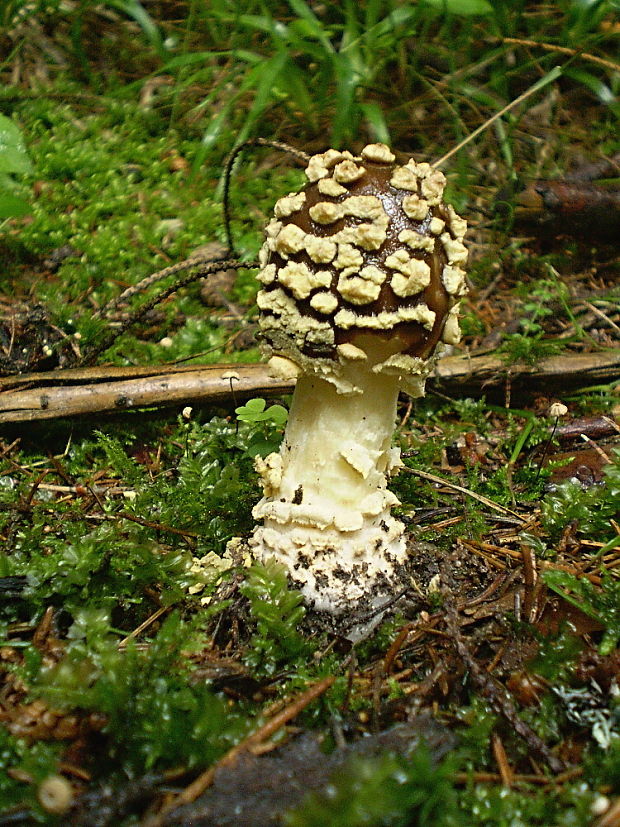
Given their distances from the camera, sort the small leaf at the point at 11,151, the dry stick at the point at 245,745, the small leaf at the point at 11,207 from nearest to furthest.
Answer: the dry stick at the point at 245,745
the small leaf at the point at 11,207
the small leaf at the point at 11,151

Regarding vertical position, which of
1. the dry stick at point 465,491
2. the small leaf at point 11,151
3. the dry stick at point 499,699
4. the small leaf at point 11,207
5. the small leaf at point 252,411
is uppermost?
the small leaf at point 11,151

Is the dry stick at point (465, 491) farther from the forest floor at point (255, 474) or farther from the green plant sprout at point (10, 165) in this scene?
the green plant sprout at point (10, 165)

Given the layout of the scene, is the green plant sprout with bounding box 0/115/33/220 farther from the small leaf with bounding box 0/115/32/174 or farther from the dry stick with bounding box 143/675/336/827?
the dry stick with bounding box 143/675/336/827

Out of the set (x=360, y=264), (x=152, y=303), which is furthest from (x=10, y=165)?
(x=360, y=264)

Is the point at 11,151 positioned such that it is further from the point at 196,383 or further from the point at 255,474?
the point at 255,474

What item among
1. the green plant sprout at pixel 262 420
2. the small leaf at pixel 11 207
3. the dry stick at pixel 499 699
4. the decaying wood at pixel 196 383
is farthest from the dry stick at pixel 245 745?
the small leaf at pixel 11 207

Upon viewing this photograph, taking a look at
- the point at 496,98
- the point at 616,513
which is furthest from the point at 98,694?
the point at 496,98
